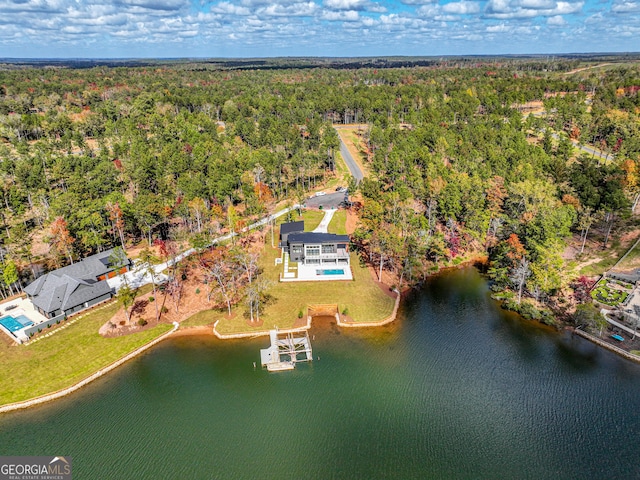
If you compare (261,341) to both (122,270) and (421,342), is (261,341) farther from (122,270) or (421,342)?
(122,270)

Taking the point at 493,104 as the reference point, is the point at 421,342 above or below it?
below

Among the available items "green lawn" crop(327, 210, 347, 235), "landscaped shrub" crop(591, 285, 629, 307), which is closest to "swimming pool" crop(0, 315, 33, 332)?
"green lawn" crop(327, 210, 347, 235)

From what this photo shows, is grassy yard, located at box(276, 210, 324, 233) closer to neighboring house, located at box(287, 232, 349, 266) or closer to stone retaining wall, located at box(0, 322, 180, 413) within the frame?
neighboring house, located at box(287, 232, 349, 266)

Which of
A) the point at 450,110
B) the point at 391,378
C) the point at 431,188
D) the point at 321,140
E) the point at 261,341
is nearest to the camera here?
the point at 391,378

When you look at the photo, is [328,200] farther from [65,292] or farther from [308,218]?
[65,292]

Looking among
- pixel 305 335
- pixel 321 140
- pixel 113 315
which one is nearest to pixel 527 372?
pixel 305 335

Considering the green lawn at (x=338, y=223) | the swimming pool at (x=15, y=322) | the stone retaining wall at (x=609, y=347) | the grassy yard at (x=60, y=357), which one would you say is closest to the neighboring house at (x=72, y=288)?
the swimming pool at (x=15, y=322)
